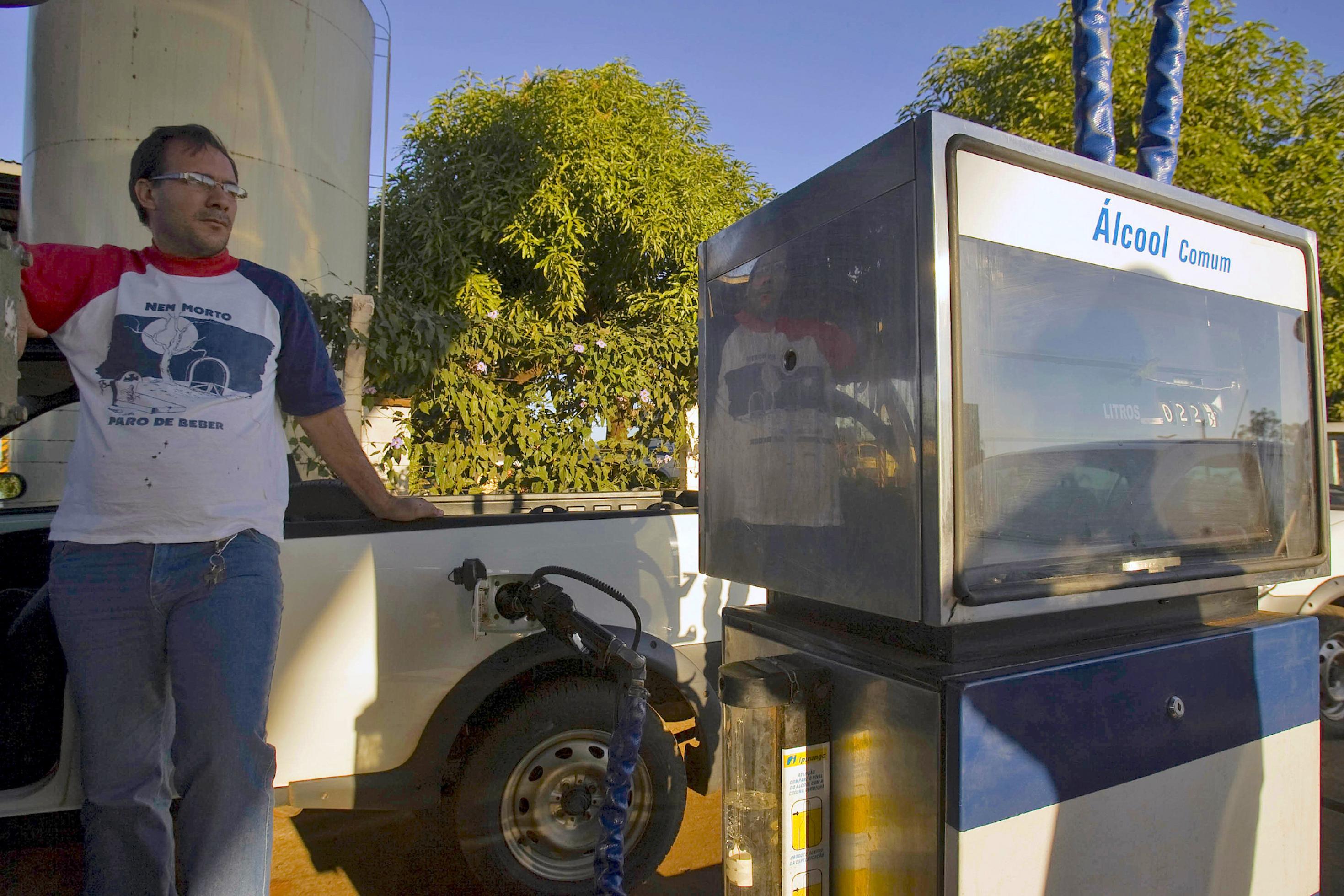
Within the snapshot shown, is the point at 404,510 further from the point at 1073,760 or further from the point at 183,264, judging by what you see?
the point at 1073,760

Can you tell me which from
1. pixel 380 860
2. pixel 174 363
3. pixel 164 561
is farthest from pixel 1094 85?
pixel 380 860

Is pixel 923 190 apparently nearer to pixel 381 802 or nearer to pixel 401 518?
pixel 401 518

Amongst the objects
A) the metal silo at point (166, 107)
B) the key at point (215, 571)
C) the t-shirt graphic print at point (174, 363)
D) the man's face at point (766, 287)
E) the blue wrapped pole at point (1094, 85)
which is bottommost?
the key at point (215, 571)

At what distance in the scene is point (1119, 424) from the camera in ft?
5.43

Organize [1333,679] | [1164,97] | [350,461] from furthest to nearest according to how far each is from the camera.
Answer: [1333,679]
[350,461]
[1164,97]

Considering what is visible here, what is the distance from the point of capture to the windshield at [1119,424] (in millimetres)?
1414

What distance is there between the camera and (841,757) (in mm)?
1492

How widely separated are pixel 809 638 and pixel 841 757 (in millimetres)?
212

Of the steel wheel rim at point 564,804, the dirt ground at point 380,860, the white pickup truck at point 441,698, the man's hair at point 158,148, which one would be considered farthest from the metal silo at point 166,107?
the steel wheel rim at point 564,804

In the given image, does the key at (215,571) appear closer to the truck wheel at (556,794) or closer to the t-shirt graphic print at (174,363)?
the t-shirt graphic print at (174,363)

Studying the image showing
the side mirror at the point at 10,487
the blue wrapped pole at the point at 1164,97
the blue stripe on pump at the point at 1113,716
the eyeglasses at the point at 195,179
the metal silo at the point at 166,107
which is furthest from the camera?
the metal silo at the point at 166,107

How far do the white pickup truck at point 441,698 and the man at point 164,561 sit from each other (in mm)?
558

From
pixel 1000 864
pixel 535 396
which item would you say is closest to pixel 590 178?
pixel 535 396

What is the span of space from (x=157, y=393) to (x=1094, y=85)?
6.92 feet
